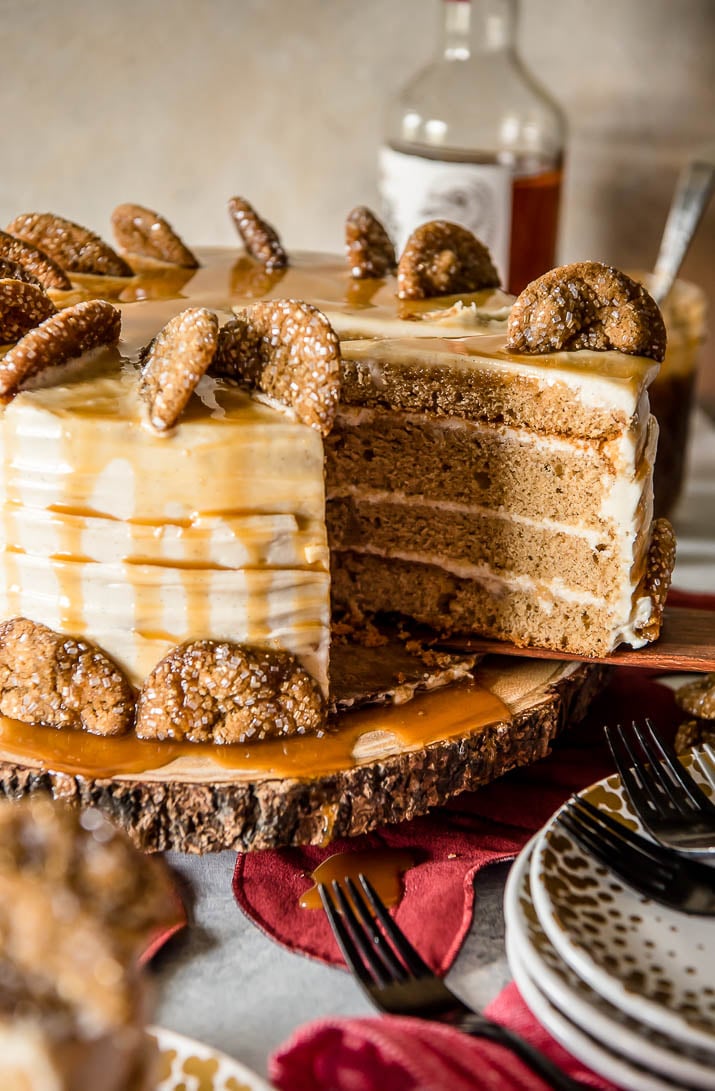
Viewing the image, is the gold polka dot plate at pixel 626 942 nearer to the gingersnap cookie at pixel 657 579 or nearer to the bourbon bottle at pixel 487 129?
the gingersnap cookie at pixel 657 579

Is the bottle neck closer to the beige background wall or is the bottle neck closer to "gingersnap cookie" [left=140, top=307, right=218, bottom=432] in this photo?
the beige background wall

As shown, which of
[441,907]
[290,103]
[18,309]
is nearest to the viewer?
[441,907]

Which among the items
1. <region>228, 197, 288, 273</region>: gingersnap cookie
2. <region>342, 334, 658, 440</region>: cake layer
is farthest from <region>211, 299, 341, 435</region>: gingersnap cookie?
<region>228, 197, 288, 273</region>: gingersnap cookie

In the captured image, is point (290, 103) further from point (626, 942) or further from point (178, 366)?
point (626, 942)

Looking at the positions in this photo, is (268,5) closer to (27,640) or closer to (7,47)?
(7,47)

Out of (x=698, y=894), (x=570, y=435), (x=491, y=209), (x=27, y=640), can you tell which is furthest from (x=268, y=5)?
(x=698, y=894)

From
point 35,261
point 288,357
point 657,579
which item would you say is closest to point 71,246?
point 35,261

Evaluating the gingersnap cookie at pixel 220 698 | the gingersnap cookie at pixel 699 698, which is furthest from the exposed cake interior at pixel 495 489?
the gingersnap cookie at pixel 220 698
